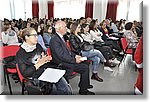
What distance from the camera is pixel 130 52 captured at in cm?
264

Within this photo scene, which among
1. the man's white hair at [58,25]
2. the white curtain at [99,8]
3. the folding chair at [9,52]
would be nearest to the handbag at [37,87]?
the folding chair at [9,52]

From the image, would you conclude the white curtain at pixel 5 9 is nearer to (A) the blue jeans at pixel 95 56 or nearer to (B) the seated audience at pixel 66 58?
(B) the seated audience at pixel 66 58

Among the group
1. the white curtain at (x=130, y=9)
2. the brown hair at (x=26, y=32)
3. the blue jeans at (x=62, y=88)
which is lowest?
the blue jeans at (x=62, y=88)

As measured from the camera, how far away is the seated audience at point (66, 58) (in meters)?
2.60

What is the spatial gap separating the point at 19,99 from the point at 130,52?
44.6 inches

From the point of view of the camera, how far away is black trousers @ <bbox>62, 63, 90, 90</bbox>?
2627mm

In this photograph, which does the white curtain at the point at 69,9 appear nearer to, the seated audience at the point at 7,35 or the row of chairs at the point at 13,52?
the row of chairs at the point at 13,52

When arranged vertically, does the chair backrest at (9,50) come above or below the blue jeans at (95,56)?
above

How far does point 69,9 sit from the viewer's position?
2.61 m

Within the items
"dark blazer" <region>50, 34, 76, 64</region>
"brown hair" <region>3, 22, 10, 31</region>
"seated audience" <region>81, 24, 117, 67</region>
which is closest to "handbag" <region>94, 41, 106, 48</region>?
"seated audience" <region>81, 24, 117, 67</region>

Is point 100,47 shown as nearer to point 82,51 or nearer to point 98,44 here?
point 98,44

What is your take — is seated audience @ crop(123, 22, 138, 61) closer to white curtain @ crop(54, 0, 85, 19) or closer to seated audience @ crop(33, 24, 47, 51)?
white curtain @ crop(54, 0, 85, 19)

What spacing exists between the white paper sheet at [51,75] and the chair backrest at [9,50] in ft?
1.08

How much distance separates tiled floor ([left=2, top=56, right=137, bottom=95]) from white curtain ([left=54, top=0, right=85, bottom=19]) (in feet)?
1.77
